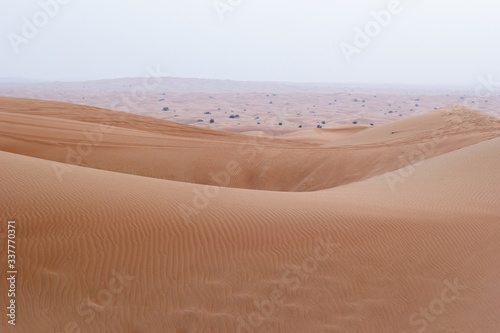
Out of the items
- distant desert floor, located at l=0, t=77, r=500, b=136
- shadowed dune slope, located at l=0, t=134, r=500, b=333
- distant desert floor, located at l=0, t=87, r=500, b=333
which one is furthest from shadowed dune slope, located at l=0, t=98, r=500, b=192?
distant desert floor, located at l=0, t=77, r=500, b=136

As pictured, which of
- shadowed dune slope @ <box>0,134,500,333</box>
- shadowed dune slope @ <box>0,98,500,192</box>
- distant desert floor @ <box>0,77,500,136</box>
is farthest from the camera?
distant desert floor @ <box>0,77,500,136</box>

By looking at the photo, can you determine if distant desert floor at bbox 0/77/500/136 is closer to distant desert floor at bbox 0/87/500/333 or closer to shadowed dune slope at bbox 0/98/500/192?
shadowed dune slope at bbox 0/98/500/192

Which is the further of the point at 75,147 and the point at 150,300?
the point at 75,147

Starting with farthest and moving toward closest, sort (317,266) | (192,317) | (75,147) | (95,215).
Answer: (75,147) < (95,215) < (317,266) < (192,317)

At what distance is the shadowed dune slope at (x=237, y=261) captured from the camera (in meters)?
4.31

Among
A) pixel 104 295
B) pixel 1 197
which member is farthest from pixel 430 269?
pixel 1 197

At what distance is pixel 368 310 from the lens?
4594 millimetres

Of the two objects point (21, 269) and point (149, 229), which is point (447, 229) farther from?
point (21, 269)

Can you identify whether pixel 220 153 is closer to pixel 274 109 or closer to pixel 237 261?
pixel 237 261

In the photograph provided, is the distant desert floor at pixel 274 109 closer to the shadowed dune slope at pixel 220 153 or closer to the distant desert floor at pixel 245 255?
the shadowed dune slope at pixel 220 153

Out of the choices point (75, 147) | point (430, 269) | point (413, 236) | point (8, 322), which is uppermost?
point (75, 147)

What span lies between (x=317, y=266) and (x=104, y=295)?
8.57 feet

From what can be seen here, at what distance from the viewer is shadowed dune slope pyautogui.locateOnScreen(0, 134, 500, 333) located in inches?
170

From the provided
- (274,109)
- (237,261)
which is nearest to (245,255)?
(237,261)
